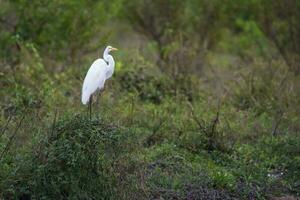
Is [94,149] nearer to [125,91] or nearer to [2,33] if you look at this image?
[125,91]

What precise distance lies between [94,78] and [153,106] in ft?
9.64

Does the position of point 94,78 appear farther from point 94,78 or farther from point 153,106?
point 153,106

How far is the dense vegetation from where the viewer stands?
22.6 ft

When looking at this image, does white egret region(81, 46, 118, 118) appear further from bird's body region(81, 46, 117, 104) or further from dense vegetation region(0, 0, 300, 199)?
dense vegetation region(0, 0, 300, 199)

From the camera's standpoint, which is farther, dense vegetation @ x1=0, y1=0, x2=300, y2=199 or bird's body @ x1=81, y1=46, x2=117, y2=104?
bird's body @ x1=81, y1=46, x2=117, y2=104

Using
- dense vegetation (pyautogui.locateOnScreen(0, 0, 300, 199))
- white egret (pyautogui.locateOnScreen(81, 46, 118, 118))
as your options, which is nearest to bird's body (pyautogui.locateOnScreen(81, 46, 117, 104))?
white egret (pyautogui.locateOnScreen(81, 46, 118, 118))

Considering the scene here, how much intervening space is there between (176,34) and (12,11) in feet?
12.9

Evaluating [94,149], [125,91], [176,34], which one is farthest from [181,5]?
[94,149]

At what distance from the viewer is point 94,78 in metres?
8.64

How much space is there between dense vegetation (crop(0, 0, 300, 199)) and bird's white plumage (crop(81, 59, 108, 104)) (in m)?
0.36

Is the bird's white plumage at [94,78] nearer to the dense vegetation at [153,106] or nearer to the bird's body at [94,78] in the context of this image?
the bird's body at [94,78]

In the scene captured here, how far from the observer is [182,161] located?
9.01m

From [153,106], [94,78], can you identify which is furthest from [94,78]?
[153,106]

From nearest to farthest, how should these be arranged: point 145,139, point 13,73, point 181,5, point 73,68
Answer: point 145,139, point 13,73, point 73,68, point 181,5
